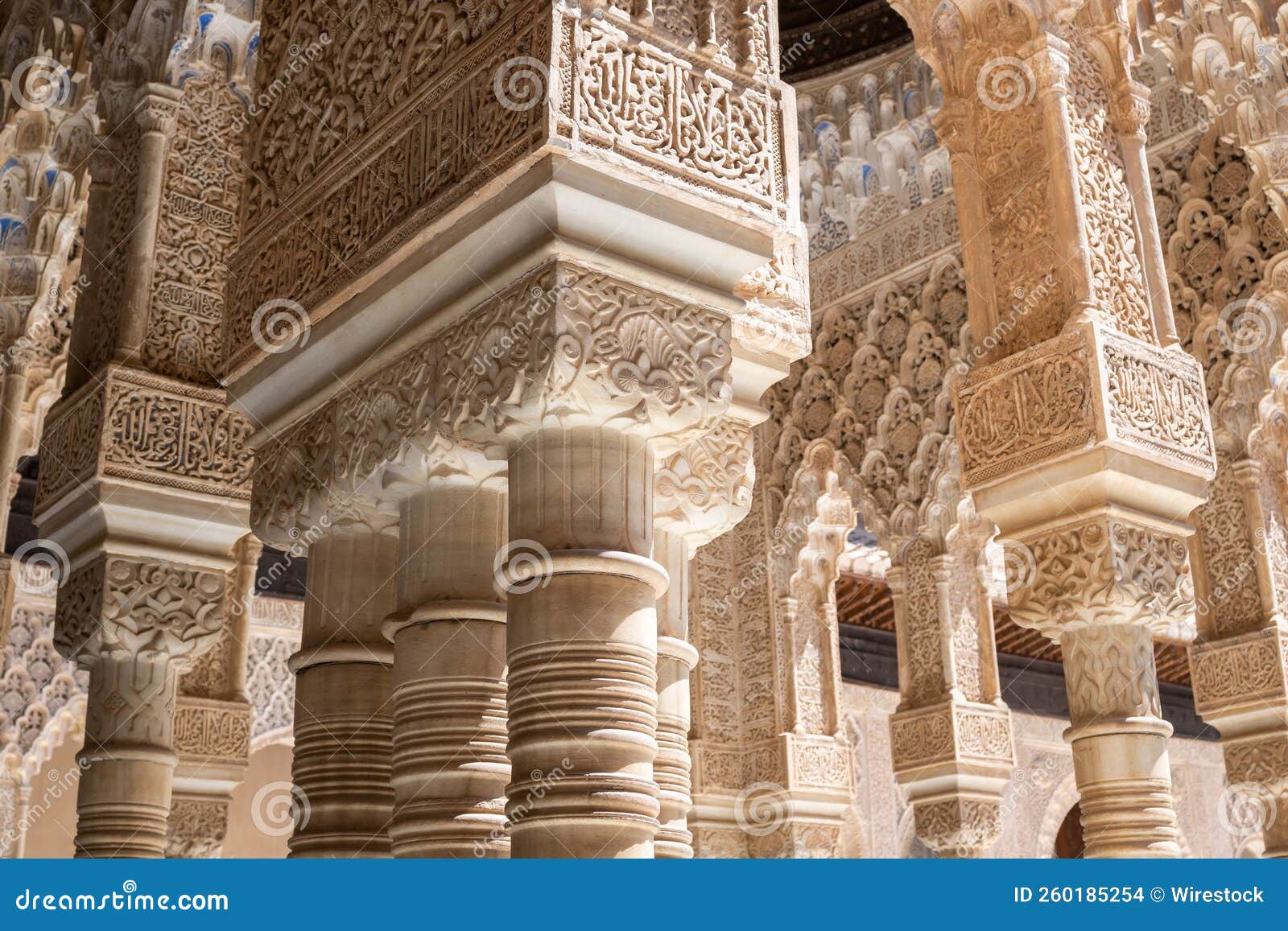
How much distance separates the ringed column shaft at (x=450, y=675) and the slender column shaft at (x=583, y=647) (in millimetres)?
241

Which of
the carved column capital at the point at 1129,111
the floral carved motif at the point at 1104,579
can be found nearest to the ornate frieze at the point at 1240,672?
the floral carved motif at the point at 1104,579

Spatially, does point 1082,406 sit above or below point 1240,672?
above

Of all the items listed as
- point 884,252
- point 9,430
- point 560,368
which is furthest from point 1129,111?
point 9,430

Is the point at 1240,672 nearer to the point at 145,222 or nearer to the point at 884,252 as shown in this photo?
the point at 884,252

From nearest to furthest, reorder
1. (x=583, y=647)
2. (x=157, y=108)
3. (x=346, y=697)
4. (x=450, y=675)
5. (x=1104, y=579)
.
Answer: (x=583, y=647) → (x=450, y=675) → (x=346, y=697) → (x=1104, y=579) → (x=157, y=108)

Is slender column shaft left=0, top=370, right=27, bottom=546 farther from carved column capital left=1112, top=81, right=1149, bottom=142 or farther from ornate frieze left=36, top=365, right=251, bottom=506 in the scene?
carved column capital left=1112, top=81, right=1149, bottom=142

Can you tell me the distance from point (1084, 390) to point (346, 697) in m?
1.95

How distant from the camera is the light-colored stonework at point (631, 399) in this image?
2115 mm

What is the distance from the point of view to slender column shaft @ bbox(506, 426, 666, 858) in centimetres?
188

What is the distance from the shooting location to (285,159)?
2.81m

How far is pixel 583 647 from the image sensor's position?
6.47 ft

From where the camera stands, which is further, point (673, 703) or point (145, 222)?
point (145, 222)

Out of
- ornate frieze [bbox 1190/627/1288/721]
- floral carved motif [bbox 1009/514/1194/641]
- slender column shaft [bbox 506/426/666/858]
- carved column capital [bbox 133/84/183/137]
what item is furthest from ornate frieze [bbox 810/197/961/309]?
slender column shaft [bbox 506/426/666/858]

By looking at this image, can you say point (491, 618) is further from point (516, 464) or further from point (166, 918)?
point (166, 918)
